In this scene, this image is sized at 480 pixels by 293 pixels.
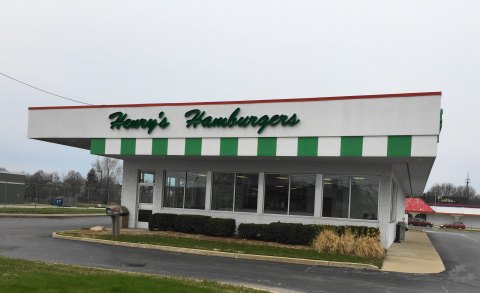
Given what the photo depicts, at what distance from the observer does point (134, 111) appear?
2120cm

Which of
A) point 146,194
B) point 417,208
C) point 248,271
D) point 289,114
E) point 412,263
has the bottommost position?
point 417,208

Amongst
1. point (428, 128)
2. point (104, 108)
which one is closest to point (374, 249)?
point (428, 128)

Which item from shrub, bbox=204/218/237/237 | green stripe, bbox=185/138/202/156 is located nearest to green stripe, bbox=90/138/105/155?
green stripe, bbox=185/138/202/156

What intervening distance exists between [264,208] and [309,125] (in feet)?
14.1

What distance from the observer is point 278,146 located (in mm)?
18562

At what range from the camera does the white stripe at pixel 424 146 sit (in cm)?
1630

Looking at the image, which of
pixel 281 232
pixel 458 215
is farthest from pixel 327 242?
pixel 458 215

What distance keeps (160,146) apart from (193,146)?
1609 millimetres

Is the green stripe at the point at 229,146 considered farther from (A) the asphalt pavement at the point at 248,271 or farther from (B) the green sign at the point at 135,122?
(A) the asphalt pavement at the point at 248,271

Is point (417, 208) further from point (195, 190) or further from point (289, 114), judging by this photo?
point (289, 114)

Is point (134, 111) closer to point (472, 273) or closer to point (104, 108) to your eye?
point (104, 108)

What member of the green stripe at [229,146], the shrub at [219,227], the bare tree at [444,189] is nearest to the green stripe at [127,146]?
the green stripe at [229,146]

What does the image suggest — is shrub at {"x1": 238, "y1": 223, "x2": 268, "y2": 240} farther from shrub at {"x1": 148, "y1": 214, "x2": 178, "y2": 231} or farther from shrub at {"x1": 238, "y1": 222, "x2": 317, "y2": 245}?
shrub at {"x1": 148, "y1": 214, "x2": 178, "y2": 231}

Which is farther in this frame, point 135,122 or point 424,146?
point 135,122
